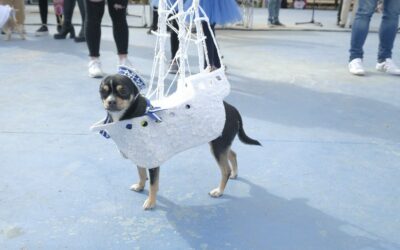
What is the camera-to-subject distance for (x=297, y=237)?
1473mm

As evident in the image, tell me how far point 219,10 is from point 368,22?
131 centimetres

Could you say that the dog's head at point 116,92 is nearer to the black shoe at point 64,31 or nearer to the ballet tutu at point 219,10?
the ballet tutu at point 219,10

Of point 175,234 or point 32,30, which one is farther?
point 32,30

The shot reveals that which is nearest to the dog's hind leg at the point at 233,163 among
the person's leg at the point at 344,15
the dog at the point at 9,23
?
the dog at the point at 9,23

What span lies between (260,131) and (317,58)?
2.10 metres

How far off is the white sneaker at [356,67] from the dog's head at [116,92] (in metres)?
2.59

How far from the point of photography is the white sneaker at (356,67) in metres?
3.54

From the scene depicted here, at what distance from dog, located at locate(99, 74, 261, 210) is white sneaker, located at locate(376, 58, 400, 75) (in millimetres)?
2289

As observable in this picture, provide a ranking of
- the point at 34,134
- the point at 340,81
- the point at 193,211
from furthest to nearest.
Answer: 1. the point at 340,81
2. the point at 34,134
3. the point at 193,211

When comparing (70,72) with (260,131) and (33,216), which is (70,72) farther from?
(33,216)

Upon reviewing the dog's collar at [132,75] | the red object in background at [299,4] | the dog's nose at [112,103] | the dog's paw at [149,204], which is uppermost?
the red object in background at [299,4]

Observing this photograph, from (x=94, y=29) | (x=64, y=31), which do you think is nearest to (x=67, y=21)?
(x=64, y=31)

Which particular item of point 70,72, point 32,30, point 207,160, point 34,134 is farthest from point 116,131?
point 32,30

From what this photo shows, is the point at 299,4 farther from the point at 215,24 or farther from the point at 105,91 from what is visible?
the point at 105,91
